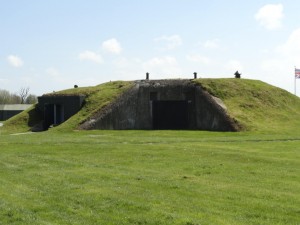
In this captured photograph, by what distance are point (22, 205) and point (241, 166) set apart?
778 centimetres

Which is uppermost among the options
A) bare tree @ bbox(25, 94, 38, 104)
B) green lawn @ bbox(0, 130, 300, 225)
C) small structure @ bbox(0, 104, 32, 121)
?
bare tree @ bbox(25, 94, 38, 104)

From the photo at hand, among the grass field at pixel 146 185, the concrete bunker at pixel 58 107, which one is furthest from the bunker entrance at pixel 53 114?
the grass field at pixel 146 185

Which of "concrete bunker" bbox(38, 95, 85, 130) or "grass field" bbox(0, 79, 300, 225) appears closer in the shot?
"grass field" bbox(0, 79, 300, 225)

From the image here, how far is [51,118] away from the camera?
41000 millimetres

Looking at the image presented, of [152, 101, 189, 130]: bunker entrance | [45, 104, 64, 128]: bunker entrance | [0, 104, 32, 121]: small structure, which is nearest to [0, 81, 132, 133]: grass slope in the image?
[45, 104, 64, 128]: bunker entrance

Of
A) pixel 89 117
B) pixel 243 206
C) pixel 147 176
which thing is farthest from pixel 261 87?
pixel 243 206

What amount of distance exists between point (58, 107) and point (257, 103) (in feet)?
57.1

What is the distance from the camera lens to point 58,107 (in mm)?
40812

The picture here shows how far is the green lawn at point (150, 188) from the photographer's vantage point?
824 cm

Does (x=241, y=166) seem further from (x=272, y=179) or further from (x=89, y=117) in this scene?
(x=89, y=117)

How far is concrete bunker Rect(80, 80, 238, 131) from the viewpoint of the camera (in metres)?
37.4

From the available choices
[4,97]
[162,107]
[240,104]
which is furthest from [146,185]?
[4,97]

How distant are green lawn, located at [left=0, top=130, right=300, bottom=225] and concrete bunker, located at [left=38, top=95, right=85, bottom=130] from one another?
20535 millimetres

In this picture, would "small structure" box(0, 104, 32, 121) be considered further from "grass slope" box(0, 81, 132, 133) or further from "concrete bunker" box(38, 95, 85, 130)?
"concrete bunker" box(38, 95, 85, 130)
